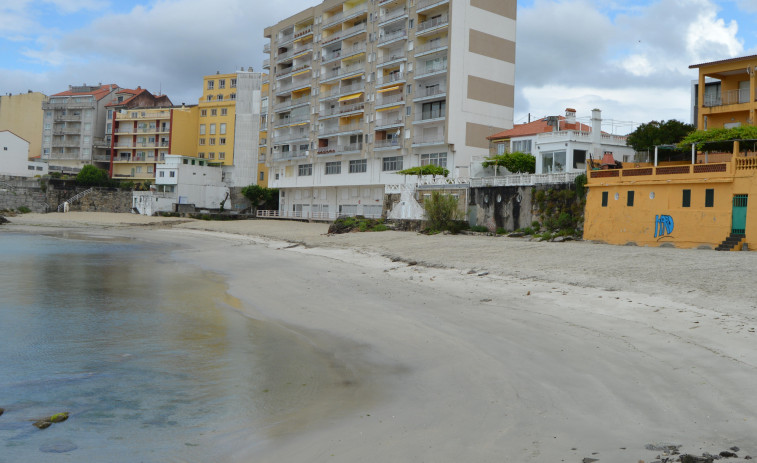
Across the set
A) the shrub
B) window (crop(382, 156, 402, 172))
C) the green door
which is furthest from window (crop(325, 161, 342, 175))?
the green door

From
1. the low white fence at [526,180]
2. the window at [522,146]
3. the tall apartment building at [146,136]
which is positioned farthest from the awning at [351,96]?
the tall apartment building at [146,136]

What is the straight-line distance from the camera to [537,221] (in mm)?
36625

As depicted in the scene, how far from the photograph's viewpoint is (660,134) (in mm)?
39250

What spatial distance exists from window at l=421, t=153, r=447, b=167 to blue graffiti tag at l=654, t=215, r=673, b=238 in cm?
3004

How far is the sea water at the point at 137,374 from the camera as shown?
7.95 meters

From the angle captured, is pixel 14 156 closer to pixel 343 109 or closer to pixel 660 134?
pixel 343 109

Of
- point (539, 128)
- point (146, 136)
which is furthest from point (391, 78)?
point (146, 136)

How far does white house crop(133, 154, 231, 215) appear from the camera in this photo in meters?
83.6

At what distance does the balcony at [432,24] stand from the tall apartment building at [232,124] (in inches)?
1610

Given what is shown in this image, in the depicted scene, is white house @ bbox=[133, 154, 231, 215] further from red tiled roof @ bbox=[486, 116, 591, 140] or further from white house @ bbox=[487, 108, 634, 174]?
white house @ bbox=[487, 108, 634, 174]

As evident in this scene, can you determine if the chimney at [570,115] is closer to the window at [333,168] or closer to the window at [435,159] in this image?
the window at [435,159]

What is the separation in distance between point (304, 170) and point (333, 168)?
6918 mm

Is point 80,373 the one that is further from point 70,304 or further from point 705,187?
point 705,187

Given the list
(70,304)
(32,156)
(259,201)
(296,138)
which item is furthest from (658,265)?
(32,156)
